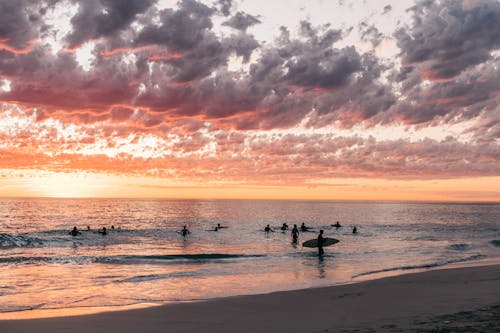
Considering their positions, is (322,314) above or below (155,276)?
above

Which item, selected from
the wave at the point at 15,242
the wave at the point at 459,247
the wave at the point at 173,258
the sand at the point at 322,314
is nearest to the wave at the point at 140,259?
the wave at the point at 173,258

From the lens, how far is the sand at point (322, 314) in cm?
1414

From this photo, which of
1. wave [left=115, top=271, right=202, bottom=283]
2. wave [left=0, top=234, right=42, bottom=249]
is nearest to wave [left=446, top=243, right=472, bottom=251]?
wave [left=115, top=271, right=202, bottom=283]

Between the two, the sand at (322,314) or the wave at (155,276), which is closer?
the sand at (322,314)

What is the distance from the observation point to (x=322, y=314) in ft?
54.1

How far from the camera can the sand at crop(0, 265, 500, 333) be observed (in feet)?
46.4

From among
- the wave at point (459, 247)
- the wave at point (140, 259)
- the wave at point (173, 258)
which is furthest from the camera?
the wave at point (459, 247)

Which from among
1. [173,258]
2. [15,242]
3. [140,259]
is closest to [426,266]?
[173,258]

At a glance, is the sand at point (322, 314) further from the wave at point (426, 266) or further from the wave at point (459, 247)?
the wave at point (459, 247)

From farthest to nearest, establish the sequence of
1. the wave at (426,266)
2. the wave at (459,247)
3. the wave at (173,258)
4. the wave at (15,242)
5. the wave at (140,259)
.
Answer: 1. the wave at (15,242)
2. the wave at (459,247)
3. the wave at (173,258)
4. the wave at (140,259)
5. the wave at (426,266)

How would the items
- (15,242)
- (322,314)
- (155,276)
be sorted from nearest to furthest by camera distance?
(322,314), (155,276), (15,242)

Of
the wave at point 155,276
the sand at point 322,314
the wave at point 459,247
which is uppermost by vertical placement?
the sand at point 322,314

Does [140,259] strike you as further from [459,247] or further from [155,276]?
[459,247]

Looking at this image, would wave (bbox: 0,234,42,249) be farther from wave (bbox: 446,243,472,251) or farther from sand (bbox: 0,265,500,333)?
wave (bbox: 446,243,472,251)
